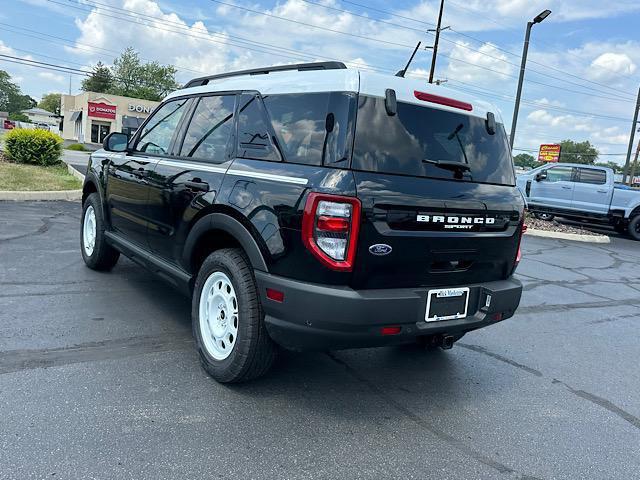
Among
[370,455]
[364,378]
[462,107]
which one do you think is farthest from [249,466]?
[462,107]

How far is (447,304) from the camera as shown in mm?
3166

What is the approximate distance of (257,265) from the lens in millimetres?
3047

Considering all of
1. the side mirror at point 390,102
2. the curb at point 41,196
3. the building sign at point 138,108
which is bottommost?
the curb at point 41,196

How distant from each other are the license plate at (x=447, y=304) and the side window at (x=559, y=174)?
14.9 m

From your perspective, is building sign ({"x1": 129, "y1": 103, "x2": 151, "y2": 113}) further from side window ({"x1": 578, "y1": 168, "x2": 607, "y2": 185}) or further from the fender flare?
the fender flare

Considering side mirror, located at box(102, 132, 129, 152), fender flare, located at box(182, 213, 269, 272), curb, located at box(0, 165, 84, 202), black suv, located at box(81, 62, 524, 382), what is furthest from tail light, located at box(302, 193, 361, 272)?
curb, located at box(0, 165, 84, 202)

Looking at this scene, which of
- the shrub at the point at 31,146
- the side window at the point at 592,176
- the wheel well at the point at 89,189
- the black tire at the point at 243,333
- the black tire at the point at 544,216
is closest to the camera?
the black tire at the point at 243,333

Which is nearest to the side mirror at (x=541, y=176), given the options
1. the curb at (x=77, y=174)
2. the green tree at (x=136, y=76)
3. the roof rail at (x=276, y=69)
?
the curb at (x=77, y=174)

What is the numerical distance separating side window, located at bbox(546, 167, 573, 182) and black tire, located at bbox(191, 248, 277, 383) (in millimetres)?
15486

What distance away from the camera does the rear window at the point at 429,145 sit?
2930mm

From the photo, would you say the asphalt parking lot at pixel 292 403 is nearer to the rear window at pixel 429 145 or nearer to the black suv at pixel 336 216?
the black suv at pixel 336 216

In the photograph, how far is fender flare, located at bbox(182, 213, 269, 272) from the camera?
3.05 meters

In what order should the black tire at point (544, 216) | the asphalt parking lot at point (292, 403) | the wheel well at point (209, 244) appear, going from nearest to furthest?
the asphalt parking lot at point (292, 403)
the wheel well at point (209, 244)
the black tire at point (544, 216)

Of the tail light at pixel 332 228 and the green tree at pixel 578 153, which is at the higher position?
the green tree at pixel 578 153
